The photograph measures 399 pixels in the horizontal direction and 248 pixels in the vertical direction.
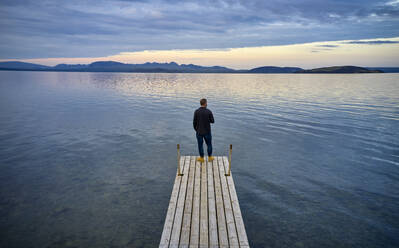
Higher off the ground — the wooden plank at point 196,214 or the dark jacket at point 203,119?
the dark jacket at point 203,119

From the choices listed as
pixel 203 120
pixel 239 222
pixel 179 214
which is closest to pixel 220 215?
pixel 239 222

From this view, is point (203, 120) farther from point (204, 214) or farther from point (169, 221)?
point (169, 221)

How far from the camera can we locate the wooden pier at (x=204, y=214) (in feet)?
19.4

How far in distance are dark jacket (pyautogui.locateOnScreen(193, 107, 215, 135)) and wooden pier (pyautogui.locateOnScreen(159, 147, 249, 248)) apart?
1953 mm

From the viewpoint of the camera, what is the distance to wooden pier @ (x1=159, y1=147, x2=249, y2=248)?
5.90m

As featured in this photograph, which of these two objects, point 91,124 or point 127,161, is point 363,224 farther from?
point 91,124

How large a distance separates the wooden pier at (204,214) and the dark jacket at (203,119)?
76.9 inches

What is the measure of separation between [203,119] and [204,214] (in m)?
4.52

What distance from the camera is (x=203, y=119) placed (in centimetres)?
1022

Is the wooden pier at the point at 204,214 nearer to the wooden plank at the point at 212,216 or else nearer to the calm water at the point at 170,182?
the wooden plank at the point at 212,216

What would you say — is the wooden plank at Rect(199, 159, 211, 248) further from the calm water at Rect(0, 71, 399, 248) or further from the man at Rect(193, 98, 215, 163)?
the calm water at Rect(0, 71, 399, 248)

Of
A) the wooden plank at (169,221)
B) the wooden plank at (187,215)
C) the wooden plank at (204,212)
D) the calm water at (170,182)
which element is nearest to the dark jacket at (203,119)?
the wooden plank at (204,212)

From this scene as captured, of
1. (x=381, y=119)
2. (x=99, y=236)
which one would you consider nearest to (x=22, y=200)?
(x=99, y=236)

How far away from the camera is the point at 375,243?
24.0 feet
